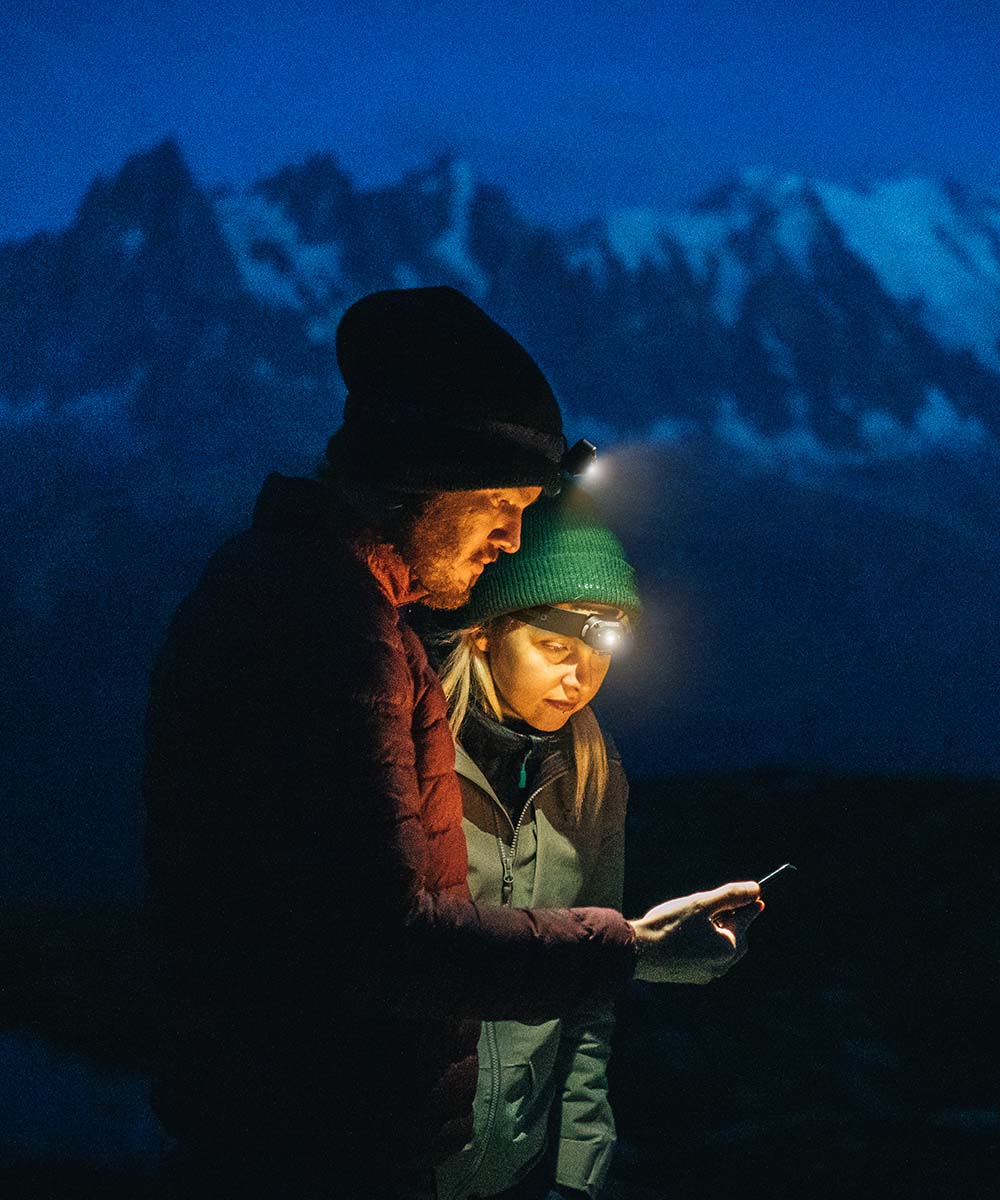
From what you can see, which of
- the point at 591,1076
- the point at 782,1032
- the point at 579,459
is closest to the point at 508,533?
the point at 579,459

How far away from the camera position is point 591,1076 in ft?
8.65

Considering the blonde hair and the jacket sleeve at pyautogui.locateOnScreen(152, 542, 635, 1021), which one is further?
the blonde hair

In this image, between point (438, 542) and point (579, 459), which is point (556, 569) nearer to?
point (579, 459)

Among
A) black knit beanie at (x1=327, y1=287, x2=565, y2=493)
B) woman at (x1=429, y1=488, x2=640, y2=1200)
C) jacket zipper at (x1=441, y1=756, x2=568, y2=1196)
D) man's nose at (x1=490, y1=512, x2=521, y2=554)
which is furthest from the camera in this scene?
woman at (x1=429, y1=488, x2=640, y2=1200)

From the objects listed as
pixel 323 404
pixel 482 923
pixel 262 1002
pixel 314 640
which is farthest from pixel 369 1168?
pixel 323 404

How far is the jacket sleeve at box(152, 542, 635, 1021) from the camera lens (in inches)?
54.1

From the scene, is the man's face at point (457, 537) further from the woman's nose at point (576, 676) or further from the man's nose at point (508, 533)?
the woman's nose at point (576, 676)

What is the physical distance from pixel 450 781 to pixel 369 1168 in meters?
0.62

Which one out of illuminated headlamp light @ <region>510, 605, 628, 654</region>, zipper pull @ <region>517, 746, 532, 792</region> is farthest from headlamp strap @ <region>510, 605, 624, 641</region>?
zipper pull @ <region>517, 746, 532, 792</region>

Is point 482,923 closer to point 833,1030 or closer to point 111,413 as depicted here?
point 833,1030

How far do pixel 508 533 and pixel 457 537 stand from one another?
14cm

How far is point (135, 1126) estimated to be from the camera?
4949 mm

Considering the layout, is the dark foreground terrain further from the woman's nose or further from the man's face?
the man's face

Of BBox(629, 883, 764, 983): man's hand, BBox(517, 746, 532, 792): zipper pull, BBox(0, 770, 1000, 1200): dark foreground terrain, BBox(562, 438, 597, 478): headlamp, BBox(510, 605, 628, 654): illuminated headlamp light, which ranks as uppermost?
BBox(562, 438, 597, 478): headlamp
